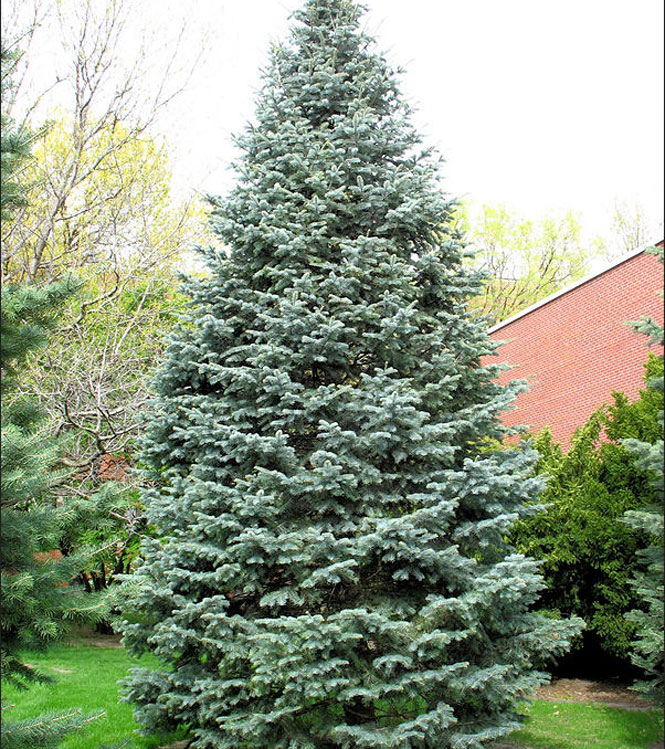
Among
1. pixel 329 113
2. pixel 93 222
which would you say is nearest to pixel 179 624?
pixel 329 113

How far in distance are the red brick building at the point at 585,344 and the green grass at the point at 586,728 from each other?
4.13 metres

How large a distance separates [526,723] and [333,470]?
296 cm

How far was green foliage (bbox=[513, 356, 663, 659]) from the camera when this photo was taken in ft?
24.5

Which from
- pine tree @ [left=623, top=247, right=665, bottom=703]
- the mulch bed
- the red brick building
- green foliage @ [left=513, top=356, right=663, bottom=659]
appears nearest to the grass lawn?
the mulch bed

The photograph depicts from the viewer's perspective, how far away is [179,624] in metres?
5.01

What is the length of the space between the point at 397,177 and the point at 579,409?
6.76m

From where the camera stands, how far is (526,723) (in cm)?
588

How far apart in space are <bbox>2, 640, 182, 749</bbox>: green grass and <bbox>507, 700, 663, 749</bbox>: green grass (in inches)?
131

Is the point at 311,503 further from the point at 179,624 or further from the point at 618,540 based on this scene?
the point at 618,540

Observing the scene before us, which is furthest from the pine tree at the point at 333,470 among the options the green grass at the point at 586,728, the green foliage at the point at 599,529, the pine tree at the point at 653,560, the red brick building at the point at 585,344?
the red brick building at the point at 585,344

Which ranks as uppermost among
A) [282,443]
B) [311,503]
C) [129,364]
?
[129,364]

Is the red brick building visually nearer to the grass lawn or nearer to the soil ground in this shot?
the soil ground

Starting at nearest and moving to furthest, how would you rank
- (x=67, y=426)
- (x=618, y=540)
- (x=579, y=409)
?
1. (x=618, y=540)
2. (x=67, y=426)
3. (x=579, y=409)

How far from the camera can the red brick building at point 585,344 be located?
10.3 m
